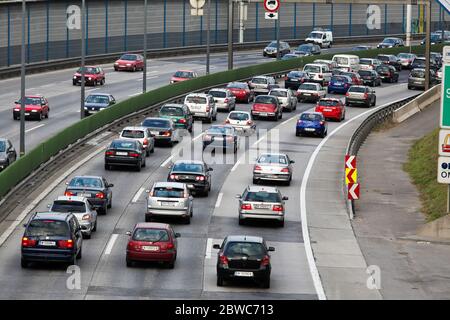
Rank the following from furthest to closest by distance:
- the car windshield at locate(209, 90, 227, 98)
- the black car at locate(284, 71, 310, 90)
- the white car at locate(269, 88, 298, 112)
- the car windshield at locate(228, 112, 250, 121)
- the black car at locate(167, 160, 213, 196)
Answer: the black car at locate(284, 71, 310, 90) < the white car at locate(269, 88, 298, 112) < the car windshield at locate(209, 90, 227, 98) < the car windshield at locate(228, 112, 250, 121) < the black car at locate(167, 160, 213, 196)

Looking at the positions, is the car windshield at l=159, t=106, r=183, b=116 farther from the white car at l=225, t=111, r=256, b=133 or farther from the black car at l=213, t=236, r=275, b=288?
the black car at l=213, t=236, r=275, b=288

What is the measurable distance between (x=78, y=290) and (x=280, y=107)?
143ft

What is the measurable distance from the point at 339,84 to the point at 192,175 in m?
42.0

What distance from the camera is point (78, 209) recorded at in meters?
44.8

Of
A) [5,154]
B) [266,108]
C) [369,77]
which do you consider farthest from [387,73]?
[5,154]

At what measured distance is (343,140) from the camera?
73.6 metres

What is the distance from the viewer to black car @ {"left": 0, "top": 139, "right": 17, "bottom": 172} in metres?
56.4

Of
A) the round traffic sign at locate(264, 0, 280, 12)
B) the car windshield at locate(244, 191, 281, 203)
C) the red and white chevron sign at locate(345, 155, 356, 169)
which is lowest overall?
the car windshield at locate(244, 191, 281, 203)

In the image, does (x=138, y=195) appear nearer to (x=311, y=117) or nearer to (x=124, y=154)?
(x=124, y=154)

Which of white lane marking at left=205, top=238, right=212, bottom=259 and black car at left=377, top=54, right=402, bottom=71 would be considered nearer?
white lane marking at left=205, top=238, right=212, bottom=259

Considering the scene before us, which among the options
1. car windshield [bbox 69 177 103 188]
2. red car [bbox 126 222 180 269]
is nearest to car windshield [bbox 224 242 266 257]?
red car [bbox 126 222 180 269]

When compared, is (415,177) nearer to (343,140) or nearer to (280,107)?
(343,140)

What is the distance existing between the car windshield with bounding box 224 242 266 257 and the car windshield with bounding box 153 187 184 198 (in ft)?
31.3
